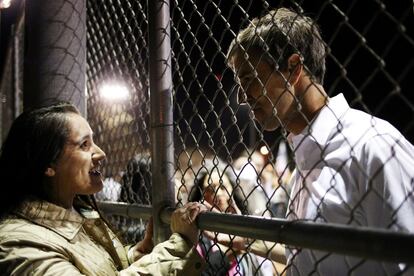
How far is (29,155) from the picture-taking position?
2279 millimetres

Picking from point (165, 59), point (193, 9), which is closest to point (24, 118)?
point (165, 59)

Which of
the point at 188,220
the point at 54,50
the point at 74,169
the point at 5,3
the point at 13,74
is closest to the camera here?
the point at 188,220

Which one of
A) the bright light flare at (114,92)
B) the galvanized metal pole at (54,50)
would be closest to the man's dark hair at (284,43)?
the galvanized metal pole at (54,50)

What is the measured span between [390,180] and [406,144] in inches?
9.4

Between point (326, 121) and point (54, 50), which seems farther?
point (54, 50)

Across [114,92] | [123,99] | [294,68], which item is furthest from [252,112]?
Answer: [114,92]

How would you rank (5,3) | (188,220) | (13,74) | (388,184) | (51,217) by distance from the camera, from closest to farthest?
(388,184), (188,220), (51,217), (5,3), (13,74)

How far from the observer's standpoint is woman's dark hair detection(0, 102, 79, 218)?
227 centimetres

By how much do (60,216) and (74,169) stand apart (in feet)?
0.79

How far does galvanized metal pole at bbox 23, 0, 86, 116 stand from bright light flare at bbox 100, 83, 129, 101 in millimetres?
718

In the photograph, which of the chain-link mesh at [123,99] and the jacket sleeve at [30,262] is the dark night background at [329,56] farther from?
the jacket sleeve at [30,262]

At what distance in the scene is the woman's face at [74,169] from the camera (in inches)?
91.9

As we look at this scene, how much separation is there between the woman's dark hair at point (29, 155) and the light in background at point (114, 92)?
4.63 ft

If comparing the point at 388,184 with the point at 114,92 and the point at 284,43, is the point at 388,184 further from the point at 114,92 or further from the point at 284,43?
the point at 114,92
